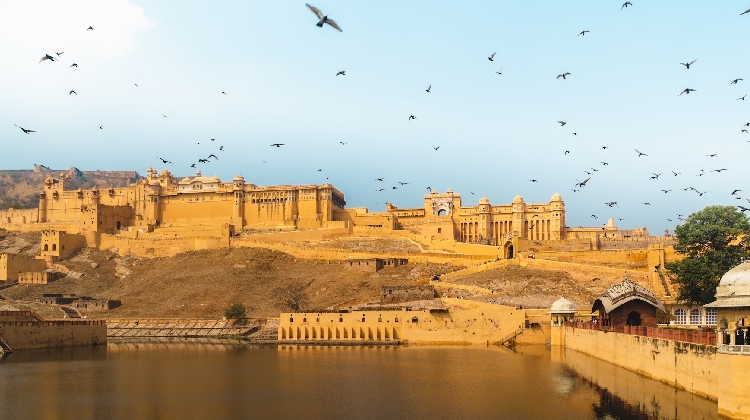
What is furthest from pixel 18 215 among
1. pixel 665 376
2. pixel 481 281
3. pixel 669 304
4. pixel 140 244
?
pixel 665 376

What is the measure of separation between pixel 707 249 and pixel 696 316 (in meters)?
7.80

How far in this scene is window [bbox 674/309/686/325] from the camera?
4290 centimetres

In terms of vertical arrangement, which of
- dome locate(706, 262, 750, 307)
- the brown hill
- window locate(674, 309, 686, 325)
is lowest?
window locate(674, 309, 686, 325)

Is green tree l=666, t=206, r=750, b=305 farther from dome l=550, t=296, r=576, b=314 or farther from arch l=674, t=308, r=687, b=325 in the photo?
dome l=550, t=296, r=576, b=314

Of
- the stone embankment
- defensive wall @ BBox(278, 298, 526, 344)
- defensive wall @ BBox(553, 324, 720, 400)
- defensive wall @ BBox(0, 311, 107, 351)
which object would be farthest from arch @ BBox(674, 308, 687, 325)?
defensive wall @ BBox(0, 311, 107, 351)

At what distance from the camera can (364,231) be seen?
8194 cm

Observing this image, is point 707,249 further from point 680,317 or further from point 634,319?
point 634,319

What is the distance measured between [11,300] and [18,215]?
34.7 meters

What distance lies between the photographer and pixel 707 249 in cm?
4966

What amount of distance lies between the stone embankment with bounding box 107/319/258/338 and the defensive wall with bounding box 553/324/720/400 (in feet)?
81.3

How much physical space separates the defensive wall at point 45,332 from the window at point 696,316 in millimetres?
35873

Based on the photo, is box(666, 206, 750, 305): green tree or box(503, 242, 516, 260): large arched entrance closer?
box(666, 206, 750, 305): green tree

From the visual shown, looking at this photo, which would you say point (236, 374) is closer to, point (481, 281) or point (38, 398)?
point (38, 398)

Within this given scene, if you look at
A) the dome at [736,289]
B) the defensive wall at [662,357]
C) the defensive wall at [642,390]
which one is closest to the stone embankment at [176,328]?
the defensive wall at [642,390]
